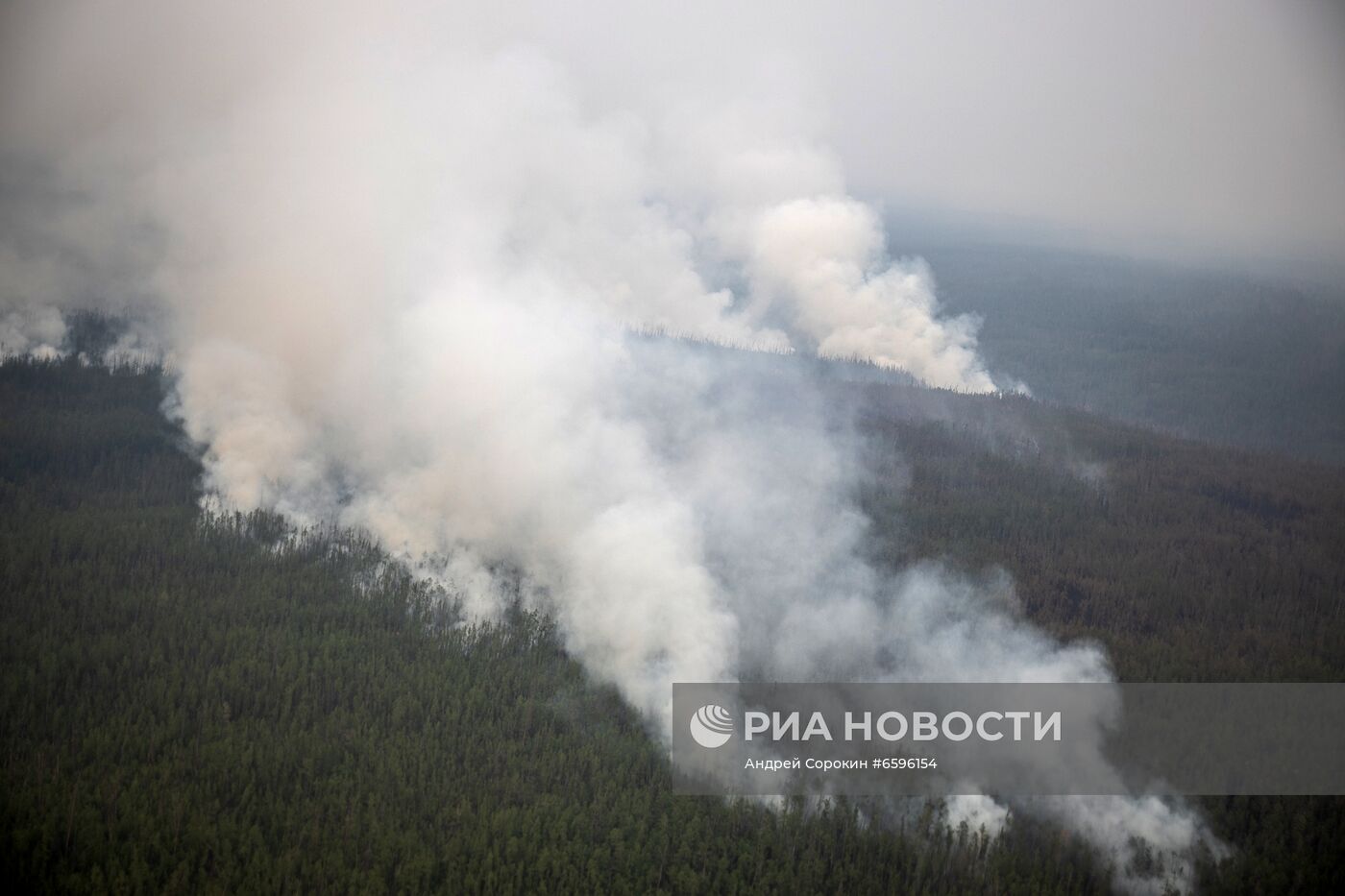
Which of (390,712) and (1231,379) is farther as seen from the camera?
(1231,379)

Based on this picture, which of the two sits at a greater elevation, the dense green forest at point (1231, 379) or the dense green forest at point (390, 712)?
the dense green forest at point (1231, 379)

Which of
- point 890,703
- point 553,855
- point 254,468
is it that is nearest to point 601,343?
point 254,468

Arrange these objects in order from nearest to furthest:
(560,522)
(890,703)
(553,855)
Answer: (553,855), (890,703), (560,522)

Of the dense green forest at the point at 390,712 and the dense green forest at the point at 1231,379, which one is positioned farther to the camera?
the dense green forest at the point at 1231,379

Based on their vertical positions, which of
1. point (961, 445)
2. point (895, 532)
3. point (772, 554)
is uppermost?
point (961, 445)

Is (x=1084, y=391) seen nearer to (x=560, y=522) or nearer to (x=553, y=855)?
(x=560, y=522)

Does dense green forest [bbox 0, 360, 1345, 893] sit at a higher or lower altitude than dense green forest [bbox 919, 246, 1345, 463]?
lower

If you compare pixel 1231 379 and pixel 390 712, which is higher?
pixel 1231 379

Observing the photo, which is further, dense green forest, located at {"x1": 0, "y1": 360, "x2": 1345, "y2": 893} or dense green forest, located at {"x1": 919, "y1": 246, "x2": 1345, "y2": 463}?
dense green forest, located at {"x1": 919, "y1": 246, "x2": 1345, "y2": 463}
